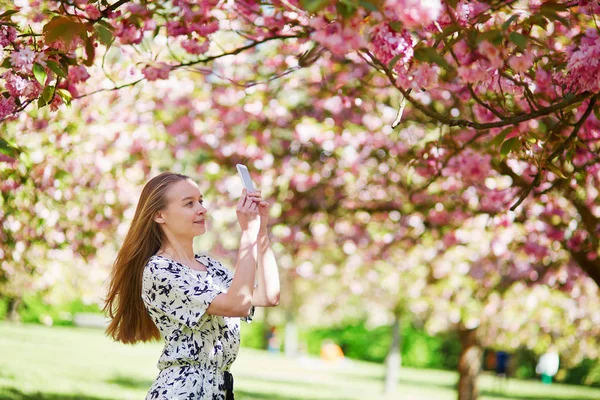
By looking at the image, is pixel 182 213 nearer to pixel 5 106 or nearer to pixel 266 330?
pixel 5 106

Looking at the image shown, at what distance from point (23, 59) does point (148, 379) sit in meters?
10.9

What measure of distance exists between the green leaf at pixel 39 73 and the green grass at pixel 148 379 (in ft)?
18.0

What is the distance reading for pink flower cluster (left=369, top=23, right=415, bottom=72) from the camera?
3008 millimetres

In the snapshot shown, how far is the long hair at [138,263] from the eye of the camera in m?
3.53

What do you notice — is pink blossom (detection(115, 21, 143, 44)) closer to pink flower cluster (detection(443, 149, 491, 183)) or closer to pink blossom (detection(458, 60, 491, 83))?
pink blossom (detection(458, 60, 491, 83))

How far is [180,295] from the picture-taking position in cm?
325

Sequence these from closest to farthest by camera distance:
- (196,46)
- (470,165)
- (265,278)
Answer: (265,278) < (196,46) < (470,165)

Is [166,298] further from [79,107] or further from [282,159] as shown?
[282,159]

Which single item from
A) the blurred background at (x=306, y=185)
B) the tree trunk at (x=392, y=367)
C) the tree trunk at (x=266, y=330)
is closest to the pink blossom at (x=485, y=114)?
the blurred background at (x=306, y=185)

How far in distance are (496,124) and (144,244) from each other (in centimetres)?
152

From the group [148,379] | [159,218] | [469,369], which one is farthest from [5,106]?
[148,379]

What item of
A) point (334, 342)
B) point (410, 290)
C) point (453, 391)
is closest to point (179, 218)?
point (410, 290)

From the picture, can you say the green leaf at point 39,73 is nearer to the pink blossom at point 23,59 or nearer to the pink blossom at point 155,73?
the pink blossom at point 23,59

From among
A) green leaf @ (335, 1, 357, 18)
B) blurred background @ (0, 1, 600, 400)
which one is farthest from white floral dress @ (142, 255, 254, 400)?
blurred background @ (0, 1, 600, 400)
